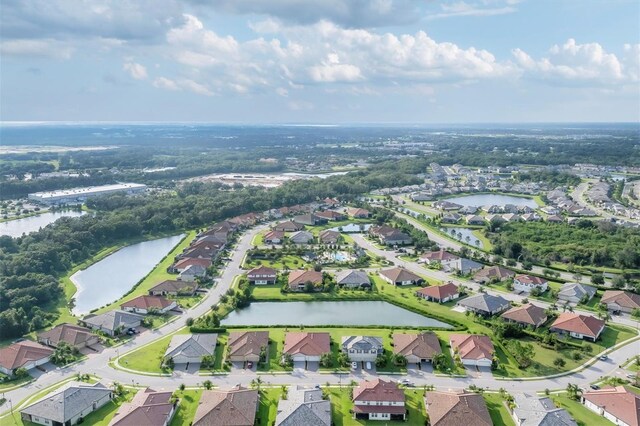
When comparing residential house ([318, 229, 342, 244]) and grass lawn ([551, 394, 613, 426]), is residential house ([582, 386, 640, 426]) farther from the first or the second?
residential house ([318, 229, 342, 244])

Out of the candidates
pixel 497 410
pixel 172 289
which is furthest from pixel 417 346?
pixel 172 289

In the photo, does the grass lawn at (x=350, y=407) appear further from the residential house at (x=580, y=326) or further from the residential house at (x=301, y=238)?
the residential house at (x=301, y=238)

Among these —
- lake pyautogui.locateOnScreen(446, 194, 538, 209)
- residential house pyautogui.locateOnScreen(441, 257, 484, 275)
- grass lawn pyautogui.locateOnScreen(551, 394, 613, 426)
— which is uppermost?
lake pyautogui.locateOnScreen(446, 194, 538, 209)

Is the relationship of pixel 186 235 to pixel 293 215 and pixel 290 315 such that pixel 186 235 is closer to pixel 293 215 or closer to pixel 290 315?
pixel 293 215

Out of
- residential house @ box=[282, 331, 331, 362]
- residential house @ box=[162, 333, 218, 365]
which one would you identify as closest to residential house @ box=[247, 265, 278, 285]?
residential house @ box=[162, 333, 218, 365]

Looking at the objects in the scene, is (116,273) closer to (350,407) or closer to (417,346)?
(417,346)

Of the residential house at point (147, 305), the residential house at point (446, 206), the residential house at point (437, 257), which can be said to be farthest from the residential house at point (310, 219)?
the residential house at point (147, 305)
